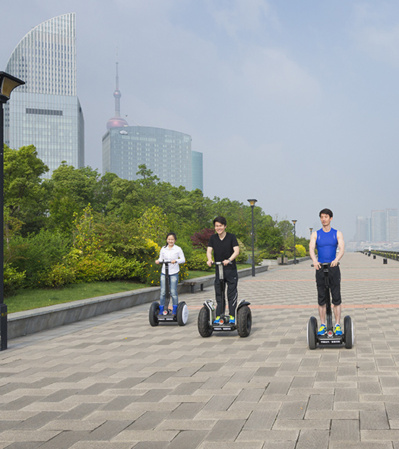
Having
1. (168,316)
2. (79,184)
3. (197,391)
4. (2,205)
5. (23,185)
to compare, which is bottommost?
(197,391)

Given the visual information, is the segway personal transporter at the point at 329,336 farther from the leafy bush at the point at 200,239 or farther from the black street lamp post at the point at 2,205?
the leafy bush at the point at 200,239

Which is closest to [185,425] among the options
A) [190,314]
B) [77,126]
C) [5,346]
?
[5,346]

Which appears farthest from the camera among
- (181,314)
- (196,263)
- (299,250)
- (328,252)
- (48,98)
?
(48,98)

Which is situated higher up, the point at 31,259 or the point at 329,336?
the point at 31,259

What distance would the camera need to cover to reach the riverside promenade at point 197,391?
3.73 meters

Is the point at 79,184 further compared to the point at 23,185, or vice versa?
the point at 79,184

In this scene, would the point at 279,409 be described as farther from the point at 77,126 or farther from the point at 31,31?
the point at 31,31

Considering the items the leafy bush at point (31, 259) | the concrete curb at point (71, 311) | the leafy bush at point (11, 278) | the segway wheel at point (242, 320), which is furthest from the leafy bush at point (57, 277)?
the segway wheel at point (242, 320)

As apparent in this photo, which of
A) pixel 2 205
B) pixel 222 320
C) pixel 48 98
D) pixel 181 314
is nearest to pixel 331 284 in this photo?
pixel 222 320

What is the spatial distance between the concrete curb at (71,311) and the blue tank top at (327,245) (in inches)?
203

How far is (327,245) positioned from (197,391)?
2864 mm

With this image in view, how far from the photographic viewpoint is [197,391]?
500 cm

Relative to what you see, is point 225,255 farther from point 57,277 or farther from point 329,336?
point 57,277

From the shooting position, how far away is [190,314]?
11.3m
